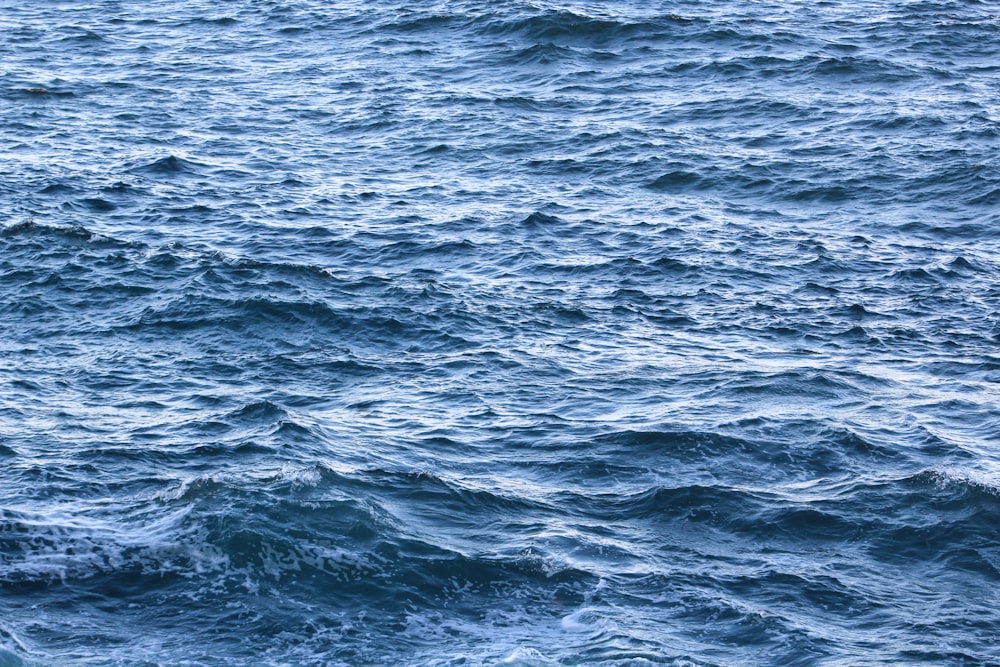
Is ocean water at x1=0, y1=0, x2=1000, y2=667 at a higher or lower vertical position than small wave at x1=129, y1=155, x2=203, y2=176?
lower

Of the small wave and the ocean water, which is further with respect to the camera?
the small wave

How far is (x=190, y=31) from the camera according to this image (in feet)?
155

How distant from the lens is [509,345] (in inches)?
1025

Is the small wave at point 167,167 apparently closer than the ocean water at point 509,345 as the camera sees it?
No

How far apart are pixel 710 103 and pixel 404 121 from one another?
913cm

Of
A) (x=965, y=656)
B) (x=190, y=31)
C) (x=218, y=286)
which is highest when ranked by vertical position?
(x=190, y=31)

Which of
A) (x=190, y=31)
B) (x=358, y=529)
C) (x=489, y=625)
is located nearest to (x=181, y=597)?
(x=358, y=529)

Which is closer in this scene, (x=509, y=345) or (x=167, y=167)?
(x=509, y=345)

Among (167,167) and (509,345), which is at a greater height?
(167,167)

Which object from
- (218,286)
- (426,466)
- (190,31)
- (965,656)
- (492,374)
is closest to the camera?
(965,656)

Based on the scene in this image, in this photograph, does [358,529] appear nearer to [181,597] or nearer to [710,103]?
[181,597]

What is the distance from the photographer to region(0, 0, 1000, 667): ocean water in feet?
60.2

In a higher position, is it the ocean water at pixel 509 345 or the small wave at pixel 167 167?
the small wave at pixel 167 167

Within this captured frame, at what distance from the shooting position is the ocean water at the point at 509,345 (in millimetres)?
18344
